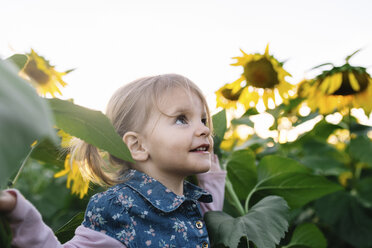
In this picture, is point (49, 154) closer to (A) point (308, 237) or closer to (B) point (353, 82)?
(A) point (308, 237)

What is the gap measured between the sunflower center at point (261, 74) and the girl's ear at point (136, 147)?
79 centimetres

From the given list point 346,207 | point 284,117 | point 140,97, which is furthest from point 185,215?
point 284,117

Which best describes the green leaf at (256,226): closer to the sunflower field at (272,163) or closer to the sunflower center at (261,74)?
the sunflower field at (272,163)

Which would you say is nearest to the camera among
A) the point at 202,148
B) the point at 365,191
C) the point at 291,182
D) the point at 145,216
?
the point at 145,216

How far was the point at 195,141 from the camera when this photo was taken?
1.03 m

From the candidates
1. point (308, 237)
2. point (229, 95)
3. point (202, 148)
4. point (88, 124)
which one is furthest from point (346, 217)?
point (88, 124)

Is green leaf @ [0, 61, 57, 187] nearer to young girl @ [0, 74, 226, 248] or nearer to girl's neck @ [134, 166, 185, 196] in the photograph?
young girl @ [0, 74, 226, 248]

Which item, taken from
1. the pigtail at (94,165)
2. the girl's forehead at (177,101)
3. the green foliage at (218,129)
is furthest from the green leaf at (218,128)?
the pigtail at (94,165)

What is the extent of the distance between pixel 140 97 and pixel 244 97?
0.78 m

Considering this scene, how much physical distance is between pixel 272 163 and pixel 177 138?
1.33ft

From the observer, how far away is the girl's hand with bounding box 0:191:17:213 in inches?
22.2

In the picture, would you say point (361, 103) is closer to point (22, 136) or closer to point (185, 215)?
point (185, 215)

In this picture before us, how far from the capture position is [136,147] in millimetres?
1082

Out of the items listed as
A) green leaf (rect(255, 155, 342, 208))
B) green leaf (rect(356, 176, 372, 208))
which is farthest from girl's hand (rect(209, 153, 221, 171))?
green leaf (rect(356, 176, 372, 208))
